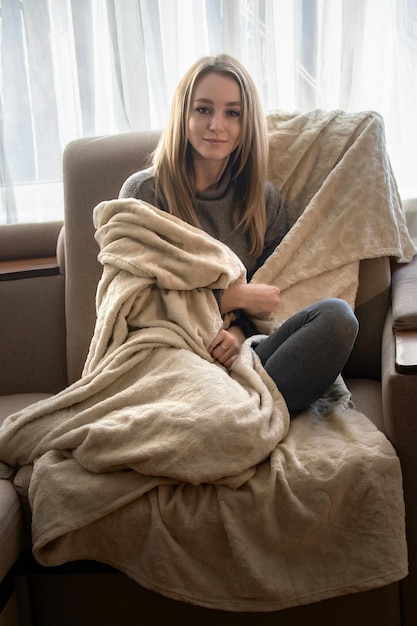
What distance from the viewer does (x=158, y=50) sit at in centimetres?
247

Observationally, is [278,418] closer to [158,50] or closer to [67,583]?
[67,583]

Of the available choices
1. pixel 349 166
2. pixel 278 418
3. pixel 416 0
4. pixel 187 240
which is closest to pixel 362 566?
pixel 278 418

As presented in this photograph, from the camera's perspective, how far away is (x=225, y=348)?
180 centimetres

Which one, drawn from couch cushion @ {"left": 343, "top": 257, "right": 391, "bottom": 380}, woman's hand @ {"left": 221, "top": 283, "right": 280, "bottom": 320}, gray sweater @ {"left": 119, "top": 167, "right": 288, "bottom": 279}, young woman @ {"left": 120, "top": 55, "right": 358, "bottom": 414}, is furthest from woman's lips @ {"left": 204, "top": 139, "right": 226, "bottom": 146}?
couch cushion @ {"left": 343, "top": 257, "right": 391, "bottom": 380}

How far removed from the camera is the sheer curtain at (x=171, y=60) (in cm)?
239

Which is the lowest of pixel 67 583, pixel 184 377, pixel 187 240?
pixel 67 583

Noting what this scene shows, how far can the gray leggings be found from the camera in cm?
167

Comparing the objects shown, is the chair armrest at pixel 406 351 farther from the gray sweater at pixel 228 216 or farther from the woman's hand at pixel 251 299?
the gray sweater at pixel 228 216

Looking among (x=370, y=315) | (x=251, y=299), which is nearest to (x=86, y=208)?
(x=251, y=299)

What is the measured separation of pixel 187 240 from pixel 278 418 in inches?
18.5

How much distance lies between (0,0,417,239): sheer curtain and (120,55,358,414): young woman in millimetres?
489

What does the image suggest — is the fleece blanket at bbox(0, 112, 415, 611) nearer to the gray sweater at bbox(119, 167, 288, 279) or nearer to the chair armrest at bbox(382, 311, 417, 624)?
the chair armrest at bbox(382, 311, 417, 624)

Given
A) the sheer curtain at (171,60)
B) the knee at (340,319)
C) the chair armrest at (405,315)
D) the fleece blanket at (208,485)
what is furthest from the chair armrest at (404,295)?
the sheer curtain at (171,60)

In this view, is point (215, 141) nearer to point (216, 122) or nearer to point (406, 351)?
point (216, 122)
